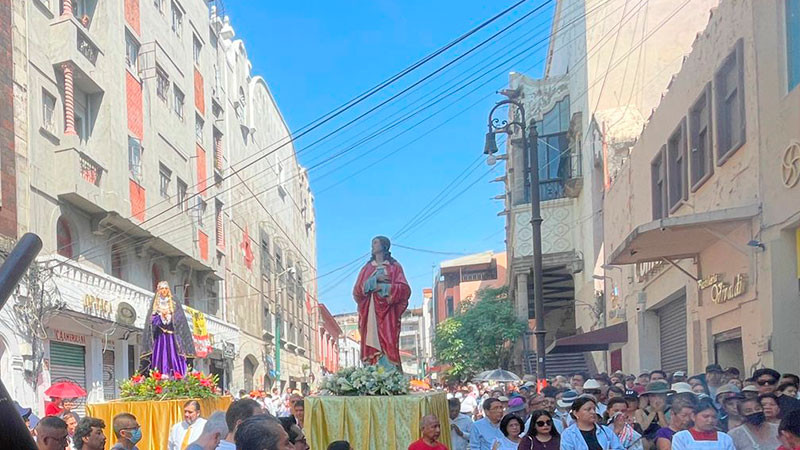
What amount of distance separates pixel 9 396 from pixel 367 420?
24.5 ft

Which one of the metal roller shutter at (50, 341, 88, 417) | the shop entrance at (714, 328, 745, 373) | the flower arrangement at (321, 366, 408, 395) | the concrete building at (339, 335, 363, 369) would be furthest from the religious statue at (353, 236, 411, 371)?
the concrete building at (339, 335, 363, 369)

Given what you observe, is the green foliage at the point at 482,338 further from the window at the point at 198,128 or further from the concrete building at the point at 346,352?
the concrete building at the point at 346,352

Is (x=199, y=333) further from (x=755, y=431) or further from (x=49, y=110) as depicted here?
(x=755, y=431)

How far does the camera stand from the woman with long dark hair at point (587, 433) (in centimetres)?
669

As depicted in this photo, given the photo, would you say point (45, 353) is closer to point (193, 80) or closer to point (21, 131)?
point (21, 131)

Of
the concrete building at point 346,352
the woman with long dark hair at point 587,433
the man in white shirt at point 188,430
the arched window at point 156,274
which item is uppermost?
the arched window at point 156,274

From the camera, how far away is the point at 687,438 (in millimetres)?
6117

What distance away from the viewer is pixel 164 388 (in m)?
11.7

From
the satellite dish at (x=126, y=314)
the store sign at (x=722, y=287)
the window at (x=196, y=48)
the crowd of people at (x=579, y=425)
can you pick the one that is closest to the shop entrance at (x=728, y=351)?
the store sign at (x=722, y=287)

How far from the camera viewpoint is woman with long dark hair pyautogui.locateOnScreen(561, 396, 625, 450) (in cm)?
669

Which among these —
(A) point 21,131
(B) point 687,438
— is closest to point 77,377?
(A) point 21,131

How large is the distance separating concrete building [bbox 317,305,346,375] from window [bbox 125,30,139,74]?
43016mm

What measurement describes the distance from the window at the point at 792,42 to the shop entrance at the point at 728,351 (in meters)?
4.84

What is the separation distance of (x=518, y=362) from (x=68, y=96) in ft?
84.0
